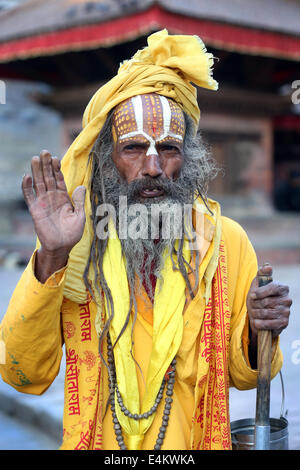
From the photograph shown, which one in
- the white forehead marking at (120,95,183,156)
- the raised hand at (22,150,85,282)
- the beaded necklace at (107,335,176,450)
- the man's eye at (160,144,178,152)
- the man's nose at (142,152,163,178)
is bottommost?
the beaded necklace at (107,335,176,450)

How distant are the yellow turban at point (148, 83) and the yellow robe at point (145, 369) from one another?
1.06 feet

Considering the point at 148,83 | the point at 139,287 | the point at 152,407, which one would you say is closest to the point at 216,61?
the point at 148,83

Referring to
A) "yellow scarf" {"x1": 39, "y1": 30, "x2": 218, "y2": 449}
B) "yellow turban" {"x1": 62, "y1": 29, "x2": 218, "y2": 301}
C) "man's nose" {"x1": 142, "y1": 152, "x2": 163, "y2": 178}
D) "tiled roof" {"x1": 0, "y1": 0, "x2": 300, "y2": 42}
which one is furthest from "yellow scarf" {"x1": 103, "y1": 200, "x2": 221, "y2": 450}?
"tiled roof" {"x1": 0, "y1": 0, "x2": 300, "y2": 42}

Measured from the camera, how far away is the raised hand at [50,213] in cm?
155

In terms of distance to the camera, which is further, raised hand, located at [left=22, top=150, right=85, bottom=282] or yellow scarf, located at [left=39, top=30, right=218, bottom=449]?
yellow scarf, located at [left=39, top=30, right=218, bottom=449]

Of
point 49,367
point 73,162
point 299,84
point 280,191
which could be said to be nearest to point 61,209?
point 73,162

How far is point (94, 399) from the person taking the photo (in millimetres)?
1695

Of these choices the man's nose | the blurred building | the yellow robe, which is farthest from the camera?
the blurred building

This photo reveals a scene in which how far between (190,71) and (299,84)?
26.8ft

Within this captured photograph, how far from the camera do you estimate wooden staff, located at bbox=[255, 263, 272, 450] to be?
5.39 ft

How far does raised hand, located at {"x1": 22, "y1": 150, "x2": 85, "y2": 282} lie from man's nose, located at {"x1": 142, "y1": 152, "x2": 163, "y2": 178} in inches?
12.1

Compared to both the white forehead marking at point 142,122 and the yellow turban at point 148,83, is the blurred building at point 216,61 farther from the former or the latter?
the white forehead marking at point 142,122

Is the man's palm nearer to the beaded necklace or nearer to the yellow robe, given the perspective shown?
the yellow robe

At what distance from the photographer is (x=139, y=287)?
1812mm
